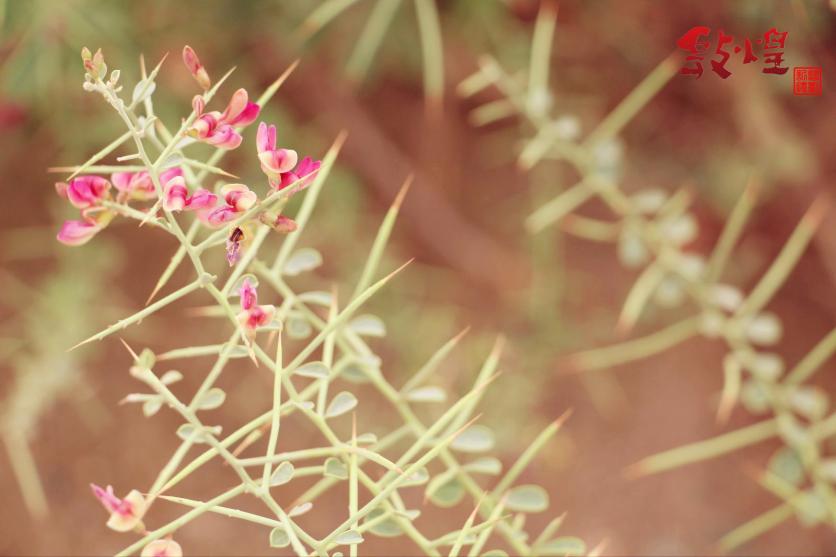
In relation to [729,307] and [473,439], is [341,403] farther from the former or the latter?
[729,307]

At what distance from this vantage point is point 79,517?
982 millimetres

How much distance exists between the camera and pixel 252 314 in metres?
0.32

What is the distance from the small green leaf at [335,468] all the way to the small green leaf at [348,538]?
4 centimetres

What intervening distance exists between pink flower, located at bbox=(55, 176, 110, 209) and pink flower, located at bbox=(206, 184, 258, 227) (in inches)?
1.5

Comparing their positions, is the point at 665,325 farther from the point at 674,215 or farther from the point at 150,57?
the point at 150,57

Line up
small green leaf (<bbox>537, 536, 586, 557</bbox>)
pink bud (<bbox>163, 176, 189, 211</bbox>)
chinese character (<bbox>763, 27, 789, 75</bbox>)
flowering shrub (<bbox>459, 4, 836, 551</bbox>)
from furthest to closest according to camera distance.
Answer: chinese character (<bbox>763, 27, 789, 75</bbox>) → flowering shrub (<bbox>459, 4, 836, 551</bbox>) → small green leaf (<bbox>537, 536, 586, 557</bbox>) → pink bud (<bbox>163, 176, 189, 211</bbox>)

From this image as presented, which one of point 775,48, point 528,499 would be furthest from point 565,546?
point 775,48

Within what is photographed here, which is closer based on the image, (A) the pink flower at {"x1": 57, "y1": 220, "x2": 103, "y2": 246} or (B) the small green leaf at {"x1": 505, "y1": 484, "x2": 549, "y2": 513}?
(A) the pink flower at {"x1": 57, "y1": 220, "x2": 103, "y2": 246}

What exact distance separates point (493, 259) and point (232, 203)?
0.74 meters

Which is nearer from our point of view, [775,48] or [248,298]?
[248,298]

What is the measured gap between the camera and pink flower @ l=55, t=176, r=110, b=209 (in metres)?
0.31

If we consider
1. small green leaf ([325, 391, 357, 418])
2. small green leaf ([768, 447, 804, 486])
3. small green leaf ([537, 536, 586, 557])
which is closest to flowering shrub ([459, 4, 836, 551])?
small green leaf ([768, 447, 804, 486])

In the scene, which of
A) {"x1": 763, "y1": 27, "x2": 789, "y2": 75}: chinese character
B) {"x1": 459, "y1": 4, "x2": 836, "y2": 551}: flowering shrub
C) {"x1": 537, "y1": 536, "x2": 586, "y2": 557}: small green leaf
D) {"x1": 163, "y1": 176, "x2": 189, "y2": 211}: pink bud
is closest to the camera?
{"x1": 163, "y1": 176, "x2": 189, "y2": 211}: pink bud

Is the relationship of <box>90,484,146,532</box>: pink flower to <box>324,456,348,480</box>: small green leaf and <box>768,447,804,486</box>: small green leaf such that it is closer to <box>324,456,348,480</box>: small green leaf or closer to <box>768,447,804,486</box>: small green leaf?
<box>324,456,348,480</box>: small green leaf
